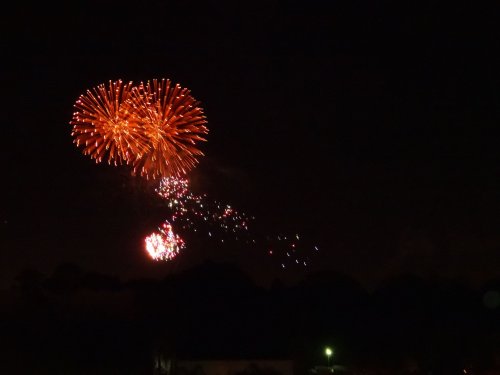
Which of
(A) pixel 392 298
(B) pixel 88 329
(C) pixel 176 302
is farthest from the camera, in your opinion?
(A) pixel 392 298

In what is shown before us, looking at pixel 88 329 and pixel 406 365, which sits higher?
pixel 406 365

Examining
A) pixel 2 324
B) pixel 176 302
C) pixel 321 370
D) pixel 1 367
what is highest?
pixel 176 302

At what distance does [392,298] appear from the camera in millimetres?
50562

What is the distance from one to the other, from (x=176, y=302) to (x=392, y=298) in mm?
13957

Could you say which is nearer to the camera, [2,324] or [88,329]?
[2,324]

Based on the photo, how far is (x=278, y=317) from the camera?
47031 millimetres

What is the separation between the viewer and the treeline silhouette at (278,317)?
35.0 metres

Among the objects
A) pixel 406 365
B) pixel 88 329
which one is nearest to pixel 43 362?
pixel 88 329

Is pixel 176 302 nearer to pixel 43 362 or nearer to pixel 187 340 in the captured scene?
pixel 187 340

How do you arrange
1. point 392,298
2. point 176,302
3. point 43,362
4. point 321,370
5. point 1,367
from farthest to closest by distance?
point 392,298 < point 176,302 < point 321,370 < point 43,362 < point 1,367

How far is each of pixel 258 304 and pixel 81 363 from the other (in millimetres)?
21162

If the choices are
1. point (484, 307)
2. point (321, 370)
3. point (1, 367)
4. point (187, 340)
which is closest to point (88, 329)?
point (1, 367)

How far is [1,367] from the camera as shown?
24531mm

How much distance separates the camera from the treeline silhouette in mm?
34969
